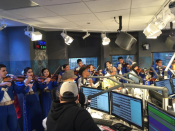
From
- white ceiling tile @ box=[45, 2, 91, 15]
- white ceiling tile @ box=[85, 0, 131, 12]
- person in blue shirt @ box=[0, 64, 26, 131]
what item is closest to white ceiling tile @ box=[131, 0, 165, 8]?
white ceiling tile @ box=[85, 0, 131, 12]

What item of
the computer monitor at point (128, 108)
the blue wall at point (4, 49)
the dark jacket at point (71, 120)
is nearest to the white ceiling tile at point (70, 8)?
the computer monitor at point (128, 108)

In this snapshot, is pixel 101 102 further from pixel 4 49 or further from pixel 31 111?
pixel 4 49

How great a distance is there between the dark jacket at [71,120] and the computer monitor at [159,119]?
0.61 metres

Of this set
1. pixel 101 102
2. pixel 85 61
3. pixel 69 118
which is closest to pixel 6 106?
pixel 101 102

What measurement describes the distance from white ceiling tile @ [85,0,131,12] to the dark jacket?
186 cm

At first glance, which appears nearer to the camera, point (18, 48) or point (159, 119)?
point (159, 119)

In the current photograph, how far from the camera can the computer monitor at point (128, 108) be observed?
5.11 ft

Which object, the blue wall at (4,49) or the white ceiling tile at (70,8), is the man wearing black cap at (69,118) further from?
the blue wall at (4,49)

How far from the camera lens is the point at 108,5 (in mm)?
2514

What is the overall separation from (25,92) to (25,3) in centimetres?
176

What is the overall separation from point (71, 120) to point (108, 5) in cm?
214

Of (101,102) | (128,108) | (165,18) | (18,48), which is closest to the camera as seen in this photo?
(128,108)

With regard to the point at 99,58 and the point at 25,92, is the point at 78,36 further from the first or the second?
the point at 25,92

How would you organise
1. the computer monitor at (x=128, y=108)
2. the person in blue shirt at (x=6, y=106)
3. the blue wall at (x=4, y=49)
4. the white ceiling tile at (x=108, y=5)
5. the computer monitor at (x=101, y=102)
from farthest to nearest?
the blue wall at (x=4, y=49) → the person in blue shirt at (x=6, y=106) → the white ceiling tile at (x=108, y=5) → the computer monitor at (x=101, y=102) → the computer monitor at (x=128, y=108)
